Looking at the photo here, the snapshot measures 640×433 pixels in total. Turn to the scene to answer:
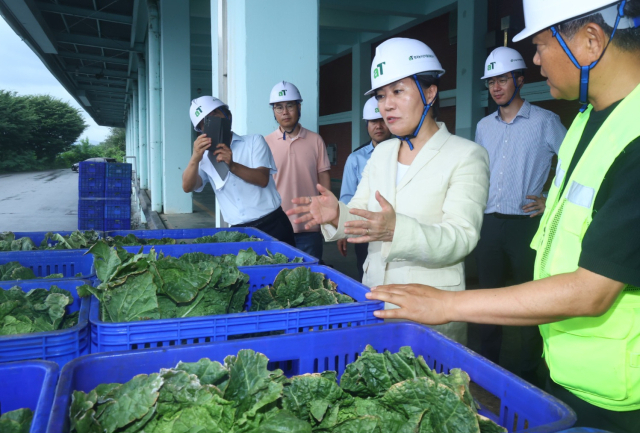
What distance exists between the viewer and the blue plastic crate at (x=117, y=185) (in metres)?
9.57

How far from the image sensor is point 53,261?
2.54 metres

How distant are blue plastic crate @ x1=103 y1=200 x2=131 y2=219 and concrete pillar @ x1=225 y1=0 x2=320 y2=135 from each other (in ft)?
20.2

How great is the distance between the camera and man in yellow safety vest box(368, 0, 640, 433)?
3.70 ft

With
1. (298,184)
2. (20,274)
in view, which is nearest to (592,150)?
(20,274)

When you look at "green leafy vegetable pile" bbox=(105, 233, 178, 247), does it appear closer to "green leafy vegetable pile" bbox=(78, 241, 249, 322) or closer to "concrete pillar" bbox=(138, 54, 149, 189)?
"green leafy vegetable pile" bbox=(78, 241, 249, 322)

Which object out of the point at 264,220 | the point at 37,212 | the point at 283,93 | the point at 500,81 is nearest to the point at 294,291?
the point at 264,220

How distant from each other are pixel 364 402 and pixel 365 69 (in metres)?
13.9

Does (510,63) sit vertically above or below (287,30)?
below

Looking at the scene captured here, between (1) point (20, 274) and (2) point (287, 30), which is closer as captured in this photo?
(1) point (20, 274)

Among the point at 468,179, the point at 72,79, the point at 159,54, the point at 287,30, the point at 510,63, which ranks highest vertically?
the point at 72,79

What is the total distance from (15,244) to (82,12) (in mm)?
11657

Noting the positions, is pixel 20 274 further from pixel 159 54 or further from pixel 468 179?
pixel 159 54

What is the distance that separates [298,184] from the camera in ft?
14.5

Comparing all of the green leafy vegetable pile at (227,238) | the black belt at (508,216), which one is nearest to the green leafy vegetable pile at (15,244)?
the green leafy vegetable pile at (227,238)
